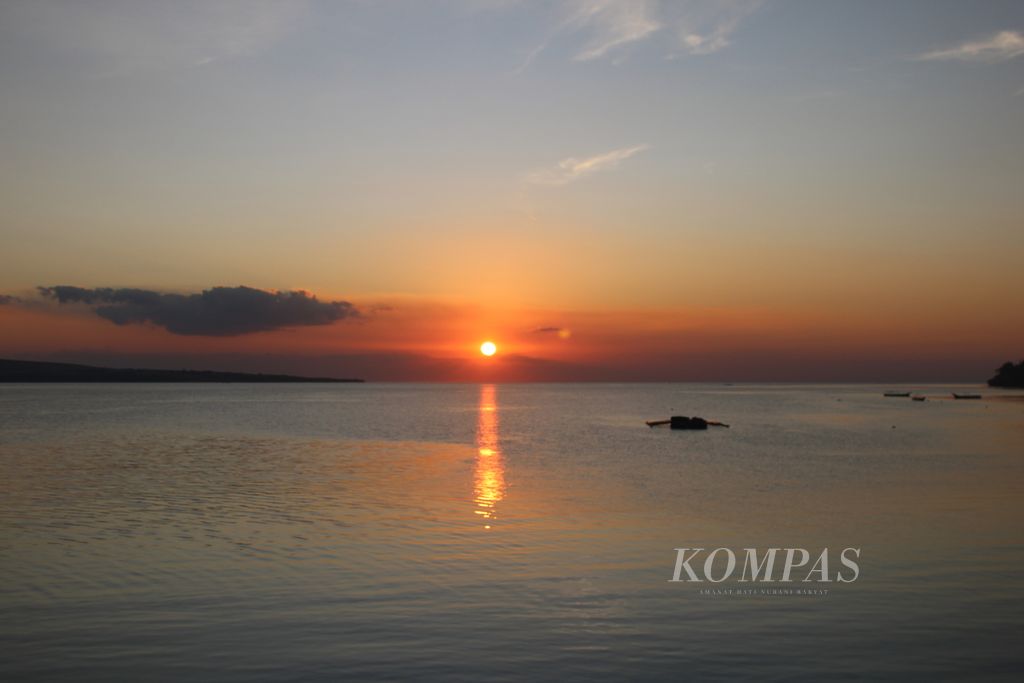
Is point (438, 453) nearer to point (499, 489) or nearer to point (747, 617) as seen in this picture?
point (499, 489)

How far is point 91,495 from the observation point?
3503 centimetres

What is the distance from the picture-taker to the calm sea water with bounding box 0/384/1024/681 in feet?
48.1

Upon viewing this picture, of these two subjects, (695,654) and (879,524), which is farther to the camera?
(879,524)

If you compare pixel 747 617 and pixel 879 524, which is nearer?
pixel 747 617

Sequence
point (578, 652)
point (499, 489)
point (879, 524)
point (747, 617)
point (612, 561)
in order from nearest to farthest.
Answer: point (578, 652) → point (747, 617) → point (612, 561) → point (879, 524) → point (499, 489)

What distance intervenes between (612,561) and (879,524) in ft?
39.8

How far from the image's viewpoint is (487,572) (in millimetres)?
21422

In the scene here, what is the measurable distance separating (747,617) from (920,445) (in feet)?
186

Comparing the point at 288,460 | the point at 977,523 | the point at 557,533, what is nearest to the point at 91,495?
the point at 288,460

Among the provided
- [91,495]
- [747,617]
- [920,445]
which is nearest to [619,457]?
[920,445]

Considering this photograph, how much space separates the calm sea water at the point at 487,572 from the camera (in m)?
14.7

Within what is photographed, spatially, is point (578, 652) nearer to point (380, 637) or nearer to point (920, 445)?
point (380, 637)

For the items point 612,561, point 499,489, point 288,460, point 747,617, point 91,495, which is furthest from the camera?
point 288,460

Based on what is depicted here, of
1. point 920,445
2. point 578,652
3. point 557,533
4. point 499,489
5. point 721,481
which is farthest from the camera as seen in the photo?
point 920,445
